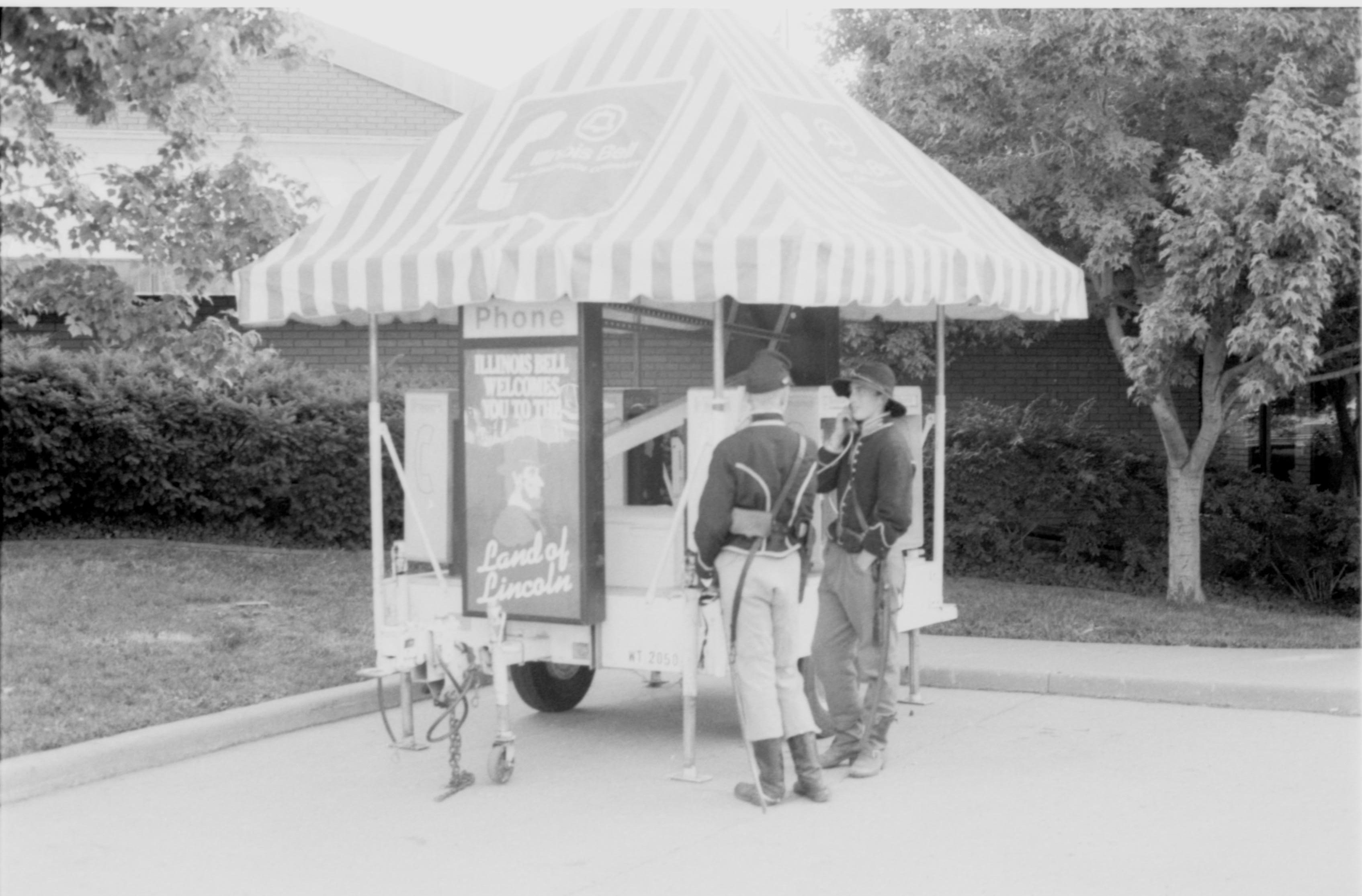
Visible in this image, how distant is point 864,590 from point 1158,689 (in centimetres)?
294

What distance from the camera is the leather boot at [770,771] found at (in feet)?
22.0

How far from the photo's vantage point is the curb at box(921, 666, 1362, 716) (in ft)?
29.1

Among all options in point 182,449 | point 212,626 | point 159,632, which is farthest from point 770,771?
point 182,449

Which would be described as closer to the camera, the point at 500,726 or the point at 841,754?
the point at 500,726

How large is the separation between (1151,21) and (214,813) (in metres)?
8.37

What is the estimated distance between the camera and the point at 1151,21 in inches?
434

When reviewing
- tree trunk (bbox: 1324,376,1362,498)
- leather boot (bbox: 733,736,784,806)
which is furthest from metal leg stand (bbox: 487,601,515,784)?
tree trunk (bbox: 1324,376,1362,498)

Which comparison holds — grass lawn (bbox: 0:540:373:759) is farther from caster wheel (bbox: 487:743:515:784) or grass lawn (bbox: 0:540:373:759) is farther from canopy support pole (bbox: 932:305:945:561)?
canopy support pole (bbox: 932:305:945:561)

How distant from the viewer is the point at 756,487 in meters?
6.73

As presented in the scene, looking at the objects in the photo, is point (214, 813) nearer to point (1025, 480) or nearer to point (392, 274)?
point (392, 274)

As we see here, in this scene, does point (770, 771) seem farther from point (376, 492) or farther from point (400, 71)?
point (400, 71)

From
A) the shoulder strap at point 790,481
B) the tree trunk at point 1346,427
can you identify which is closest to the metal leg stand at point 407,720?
the shoulder strap at point 790,481

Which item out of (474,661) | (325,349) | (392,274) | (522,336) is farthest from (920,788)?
(325,349)

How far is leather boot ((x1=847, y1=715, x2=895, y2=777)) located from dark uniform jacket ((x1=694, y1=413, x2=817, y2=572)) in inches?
44.4
